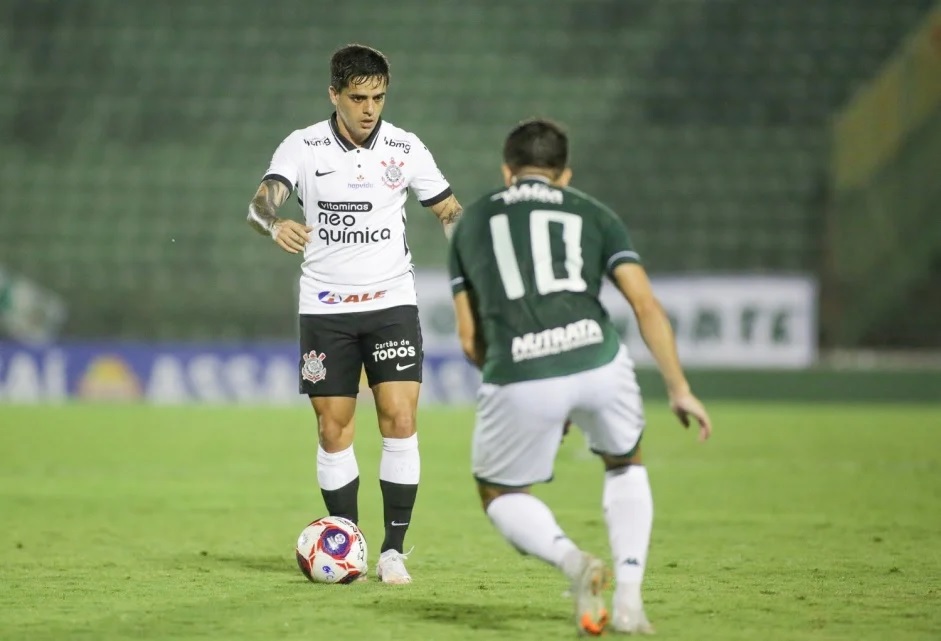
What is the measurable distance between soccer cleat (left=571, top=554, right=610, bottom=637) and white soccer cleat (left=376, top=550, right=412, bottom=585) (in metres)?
1.57

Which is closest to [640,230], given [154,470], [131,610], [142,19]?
[142,19]

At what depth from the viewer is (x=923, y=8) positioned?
22594 mm

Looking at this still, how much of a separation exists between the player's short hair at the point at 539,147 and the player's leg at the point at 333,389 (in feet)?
5.48

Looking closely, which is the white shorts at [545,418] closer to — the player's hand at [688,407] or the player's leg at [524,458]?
the player's leg at [524,458]

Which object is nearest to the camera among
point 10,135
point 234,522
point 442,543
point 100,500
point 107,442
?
point 442,543

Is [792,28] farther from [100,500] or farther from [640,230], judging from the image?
[100,500]

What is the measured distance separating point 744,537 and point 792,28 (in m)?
16.2

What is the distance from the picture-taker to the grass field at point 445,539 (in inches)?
197

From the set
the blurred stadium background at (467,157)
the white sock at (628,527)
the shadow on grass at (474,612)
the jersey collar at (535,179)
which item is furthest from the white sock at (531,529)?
the blurred stadium background at (467,157)

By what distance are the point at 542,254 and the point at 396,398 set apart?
1719 mm

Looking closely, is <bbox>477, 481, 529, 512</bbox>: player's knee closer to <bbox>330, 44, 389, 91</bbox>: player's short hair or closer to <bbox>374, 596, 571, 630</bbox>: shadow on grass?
<bbox>374, 596, 571, 630</bbox>: shadow on grass

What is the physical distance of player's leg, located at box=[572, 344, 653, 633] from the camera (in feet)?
15.2

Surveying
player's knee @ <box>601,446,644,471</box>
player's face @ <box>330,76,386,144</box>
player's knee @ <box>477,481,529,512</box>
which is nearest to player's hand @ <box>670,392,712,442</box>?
player's knee @ <box>601,446,644,471</box>

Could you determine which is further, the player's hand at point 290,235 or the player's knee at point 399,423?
the player's knee at point 399,423
